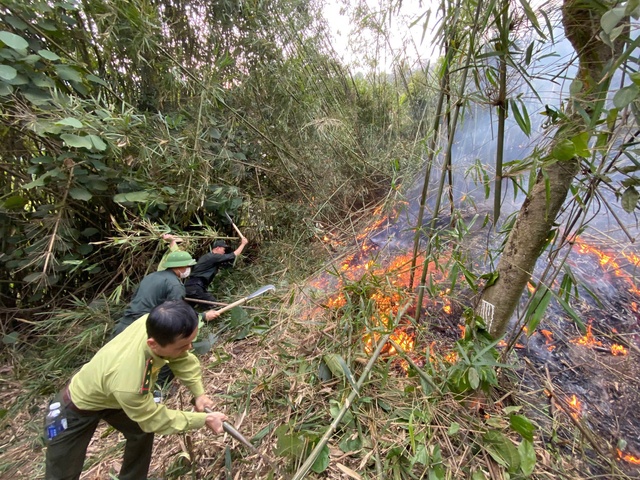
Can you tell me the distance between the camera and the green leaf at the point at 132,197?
8.67ft

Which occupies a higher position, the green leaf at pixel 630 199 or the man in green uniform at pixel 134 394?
the green leaf at pixel 630 199

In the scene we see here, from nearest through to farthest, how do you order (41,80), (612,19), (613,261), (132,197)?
(612,19), (613,261), (41,80), (132,197)

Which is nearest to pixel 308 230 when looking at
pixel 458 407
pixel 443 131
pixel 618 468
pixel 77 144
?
pixel 443 131

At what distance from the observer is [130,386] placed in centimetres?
125

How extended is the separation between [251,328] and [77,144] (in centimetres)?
184

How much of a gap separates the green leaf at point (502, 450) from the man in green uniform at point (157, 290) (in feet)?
7.12

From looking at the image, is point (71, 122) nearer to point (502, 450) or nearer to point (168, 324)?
point (168, 324)

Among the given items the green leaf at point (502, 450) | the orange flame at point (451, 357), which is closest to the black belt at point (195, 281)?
the orange flame at point (451, 357)

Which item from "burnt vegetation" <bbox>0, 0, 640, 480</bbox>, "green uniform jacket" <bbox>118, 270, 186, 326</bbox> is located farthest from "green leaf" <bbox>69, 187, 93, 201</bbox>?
"green uniform jacket" <bbox>118, 270, 186, 326</bbox>

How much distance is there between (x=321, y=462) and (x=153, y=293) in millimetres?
1761

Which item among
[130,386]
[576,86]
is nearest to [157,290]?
[130,386]

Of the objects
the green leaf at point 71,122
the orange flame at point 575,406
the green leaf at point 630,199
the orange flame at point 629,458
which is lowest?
the orange flame at point 629,458

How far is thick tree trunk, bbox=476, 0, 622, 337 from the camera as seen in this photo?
1.06 m

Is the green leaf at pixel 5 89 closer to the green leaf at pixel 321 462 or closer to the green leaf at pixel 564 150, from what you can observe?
the green leaf at pixel 321 462
